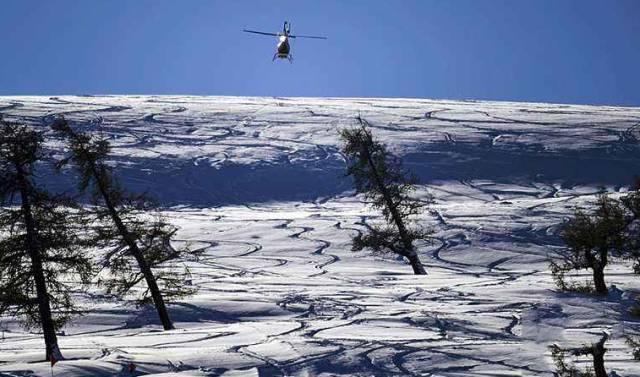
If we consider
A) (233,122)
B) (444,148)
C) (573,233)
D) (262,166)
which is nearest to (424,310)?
(573,233)

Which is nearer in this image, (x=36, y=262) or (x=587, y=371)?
(x=587, y=371)

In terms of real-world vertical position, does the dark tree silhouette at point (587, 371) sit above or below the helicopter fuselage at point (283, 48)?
below

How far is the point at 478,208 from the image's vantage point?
53.5 m

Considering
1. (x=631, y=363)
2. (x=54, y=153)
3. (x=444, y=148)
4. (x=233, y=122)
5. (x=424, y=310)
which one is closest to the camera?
(x=631, y=363)

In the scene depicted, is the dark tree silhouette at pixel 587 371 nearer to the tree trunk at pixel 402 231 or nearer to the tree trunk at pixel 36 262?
the tree trunk at pixel 36 262

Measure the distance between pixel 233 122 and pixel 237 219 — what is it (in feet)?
112

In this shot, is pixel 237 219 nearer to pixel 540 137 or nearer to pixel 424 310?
pixel 424 310

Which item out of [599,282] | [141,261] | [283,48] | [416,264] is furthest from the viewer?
[283,48]

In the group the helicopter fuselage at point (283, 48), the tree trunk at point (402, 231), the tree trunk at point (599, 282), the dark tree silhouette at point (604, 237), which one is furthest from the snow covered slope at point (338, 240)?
the helicopter fuselage at point (283, 48)

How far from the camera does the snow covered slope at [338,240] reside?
2002 centimetres

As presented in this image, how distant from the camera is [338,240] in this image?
151ft

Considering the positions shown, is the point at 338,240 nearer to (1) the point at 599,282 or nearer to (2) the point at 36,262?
(1) the point at 599,282

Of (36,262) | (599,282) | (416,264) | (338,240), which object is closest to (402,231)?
(416,264)

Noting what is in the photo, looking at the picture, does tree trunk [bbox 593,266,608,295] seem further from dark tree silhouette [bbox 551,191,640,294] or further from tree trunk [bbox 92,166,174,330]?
tree trunk [bbox 92,166,174,330]
